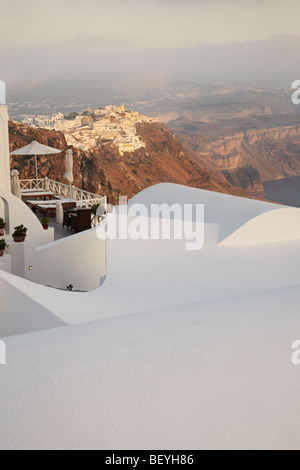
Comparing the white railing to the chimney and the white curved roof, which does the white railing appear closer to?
the chimney

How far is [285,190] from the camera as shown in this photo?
7388cm

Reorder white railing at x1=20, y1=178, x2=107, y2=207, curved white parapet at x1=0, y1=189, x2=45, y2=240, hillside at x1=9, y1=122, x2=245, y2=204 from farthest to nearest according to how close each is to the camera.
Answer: hillside at x1=9, y1=122, x2=245, y2=204
white railing at x1=20, y1=178, x2=107, y2=207
curved white parapet at x1=0, y1=189, x2=45, y2=240

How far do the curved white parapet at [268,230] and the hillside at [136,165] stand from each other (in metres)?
32.1

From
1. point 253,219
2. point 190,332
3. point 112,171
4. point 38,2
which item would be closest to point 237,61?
point 112,171

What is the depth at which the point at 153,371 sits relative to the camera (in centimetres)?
265

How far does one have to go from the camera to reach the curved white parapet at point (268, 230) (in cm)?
771

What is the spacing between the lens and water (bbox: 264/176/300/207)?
67.9m

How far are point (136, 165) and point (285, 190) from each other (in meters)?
24.6

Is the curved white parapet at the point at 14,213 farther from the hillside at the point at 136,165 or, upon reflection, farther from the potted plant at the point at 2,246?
the hillside at the point at 136,165

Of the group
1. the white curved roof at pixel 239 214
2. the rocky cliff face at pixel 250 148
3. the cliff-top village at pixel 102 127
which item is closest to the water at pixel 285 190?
the rocky cliff face at pixel 250 148

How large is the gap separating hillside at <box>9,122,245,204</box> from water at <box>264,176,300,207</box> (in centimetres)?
491

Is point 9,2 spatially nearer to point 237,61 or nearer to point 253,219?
point 237,61

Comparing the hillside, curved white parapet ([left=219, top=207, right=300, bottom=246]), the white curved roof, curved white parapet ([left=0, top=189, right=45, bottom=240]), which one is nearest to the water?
the hillside

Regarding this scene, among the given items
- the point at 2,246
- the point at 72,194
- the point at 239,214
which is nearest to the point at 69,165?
the point at 72,194
